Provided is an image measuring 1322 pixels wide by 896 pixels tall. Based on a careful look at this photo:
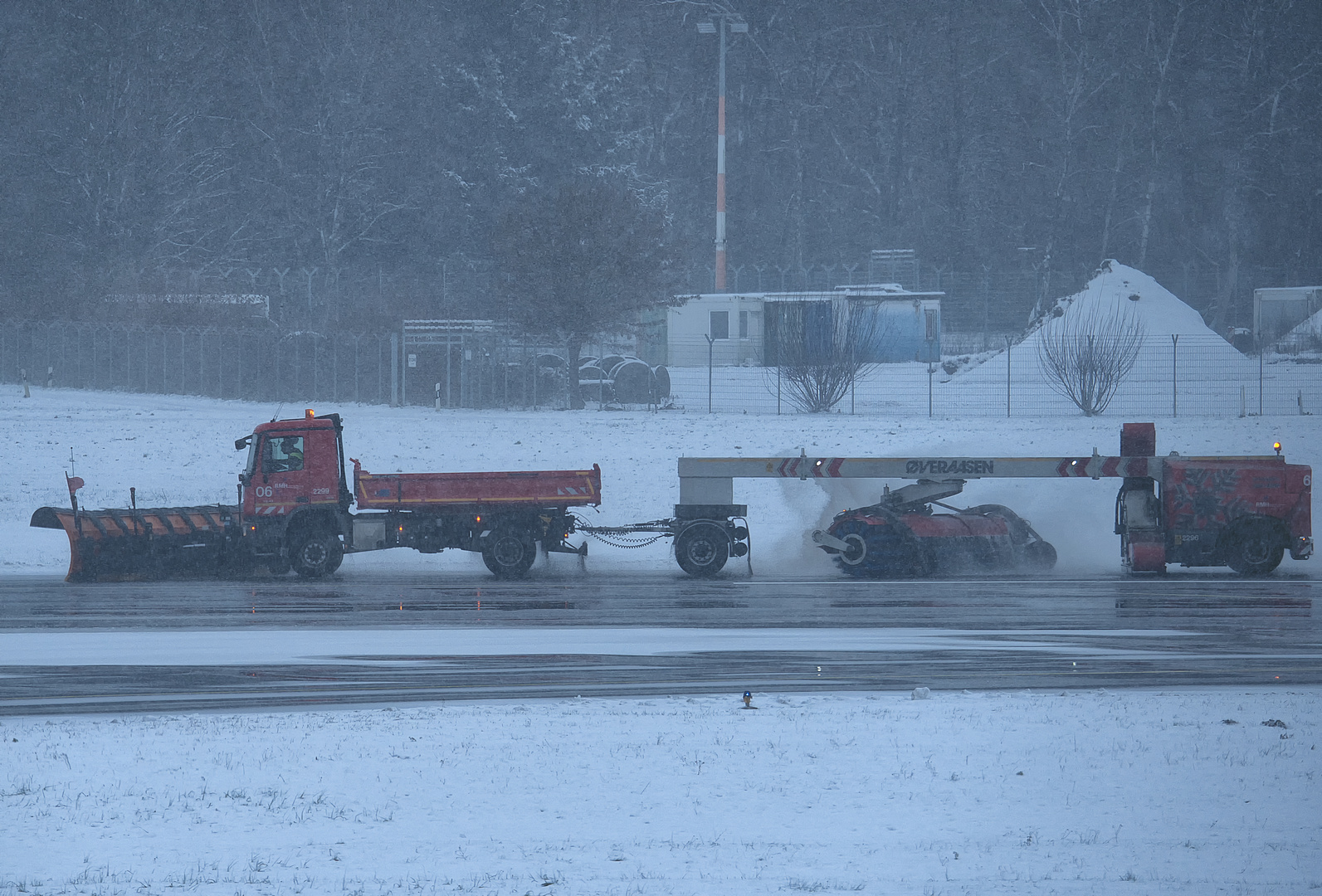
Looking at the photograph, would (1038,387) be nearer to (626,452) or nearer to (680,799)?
(626,452)

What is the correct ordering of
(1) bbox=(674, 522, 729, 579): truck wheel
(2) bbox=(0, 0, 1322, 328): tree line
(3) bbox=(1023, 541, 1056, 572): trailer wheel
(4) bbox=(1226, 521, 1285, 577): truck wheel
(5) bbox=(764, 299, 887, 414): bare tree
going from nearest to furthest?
(4) bbox=(1226, 521, 1285, 577): truck wheel
(1) bbox=(674, 522, 729, 579): truck wheel
(3) bbox=(1023, 541, 1056, 572): trailer wheel
(5) bbox=(764, 299, 887, 414): bare tree
(2) bbox=(0, 0, 1322, 328): tree line

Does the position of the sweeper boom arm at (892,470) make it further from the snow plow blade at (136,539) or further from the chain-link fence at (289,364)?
the chain-link fence at (289,364)

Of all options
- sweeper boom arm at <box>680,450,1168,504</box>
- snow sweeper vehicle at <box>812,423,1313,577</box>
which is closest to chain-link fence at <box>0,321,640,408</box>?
sweeper boom arm at <box>680,450,1168,504</box>

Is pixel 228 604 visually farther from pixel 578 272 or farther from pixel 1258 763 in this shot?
pixel 578 272

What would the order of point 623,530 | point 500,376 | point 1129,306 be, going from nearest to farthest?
point 623,530
point 500,376
point 1129,306

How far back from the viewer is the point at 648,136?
73062 mm

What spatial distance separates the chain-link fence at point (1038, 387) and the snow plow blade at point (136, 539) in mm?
16217

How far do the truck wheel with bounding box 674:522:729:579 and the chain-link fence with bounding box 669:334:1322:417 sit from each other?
1348 centimetres

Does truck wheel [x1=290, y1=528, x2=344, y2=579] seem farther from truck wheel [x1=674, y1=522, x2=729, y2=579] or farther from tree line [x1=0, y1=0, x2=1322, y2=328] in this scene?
tree line [x1=0, y1=0, x2=1322, y2=328]

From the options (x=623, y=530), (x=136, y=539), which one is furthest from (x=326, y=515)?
(x=623, y=530)

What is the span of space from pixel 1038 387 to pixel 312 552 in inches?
1024

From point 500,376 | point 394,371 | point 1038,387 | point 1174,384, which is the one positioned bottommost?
point 1174,384

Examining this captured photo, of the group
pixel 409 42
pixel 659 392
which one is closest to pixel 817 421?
pixel 659 392

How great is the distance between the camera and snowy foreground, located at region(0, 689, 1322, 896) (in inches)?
268
